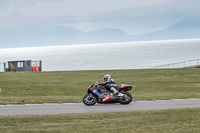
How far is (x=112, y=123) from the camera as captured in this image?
10.3 meters

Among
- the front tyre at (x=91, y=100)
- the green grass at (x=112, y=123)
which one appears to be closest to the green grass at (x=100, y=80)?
the front tyre at (x=91, y=100)

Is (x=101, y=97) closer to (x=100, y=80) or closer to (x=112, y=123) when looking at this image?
(x=112, y=123)

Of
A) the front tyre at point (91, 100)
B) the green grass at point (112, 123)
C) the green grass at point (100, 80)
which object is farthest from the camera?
the green grass at point (100, 80)

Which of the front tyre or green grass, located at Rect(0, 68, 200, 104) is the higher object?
green grass, located at Rect(0, 68, 200, 104)

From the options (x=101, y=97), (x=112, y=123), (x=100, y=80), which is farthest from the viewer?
(x=100, y=80)

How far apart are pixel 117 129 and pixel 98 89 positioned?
659cm

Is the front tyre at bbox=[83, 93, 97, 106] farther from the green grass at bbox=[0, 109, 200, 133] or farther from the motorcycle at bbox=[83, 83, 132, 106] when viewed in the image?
the green grass at bbox=[0, 109, 200, 133]

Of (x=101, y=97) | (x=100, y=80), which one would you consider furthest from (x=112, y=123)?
(x=100, y=80)

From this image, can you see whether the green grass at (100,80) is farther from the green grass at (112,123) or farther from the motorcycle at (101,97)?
the green grass at (112,123)

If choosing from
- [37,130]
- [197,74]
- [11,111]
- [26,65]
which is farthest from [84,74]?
[37,130]

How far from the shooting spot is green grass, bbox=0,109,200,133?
9.27 metres

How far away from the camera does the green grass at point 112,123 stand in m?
9.27

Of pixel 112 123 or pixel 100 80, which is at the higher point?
pixel 100 80

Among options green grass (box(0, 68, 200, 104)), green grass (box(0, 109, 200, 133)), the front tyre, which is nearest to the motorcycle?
the front tyre
